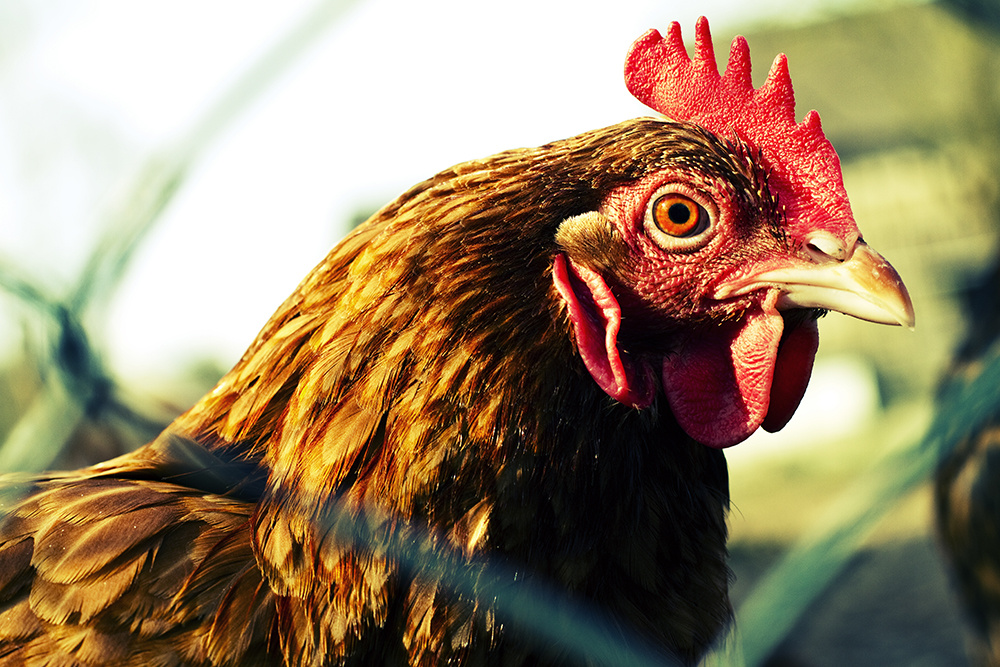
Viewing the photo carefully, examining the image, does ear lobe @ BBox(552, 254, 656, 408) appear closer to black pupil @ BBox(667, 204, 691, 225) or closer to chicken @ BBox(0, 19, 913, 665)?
chicken @ BBox(0, 19, 913, 665)

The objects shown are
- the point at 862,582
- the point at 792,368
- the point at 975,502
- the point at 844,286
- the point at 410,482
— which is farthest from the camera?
the point at 862,582

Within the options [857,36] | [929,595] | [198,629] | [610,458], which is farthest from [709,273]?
[857,36]

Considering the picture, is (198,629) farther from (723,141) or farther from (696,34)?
(696,34)

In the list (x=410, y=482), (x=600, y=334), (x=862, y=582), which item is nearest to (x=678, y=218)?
(x=600, y=334)

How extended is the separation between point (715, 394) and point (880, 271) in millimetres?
353

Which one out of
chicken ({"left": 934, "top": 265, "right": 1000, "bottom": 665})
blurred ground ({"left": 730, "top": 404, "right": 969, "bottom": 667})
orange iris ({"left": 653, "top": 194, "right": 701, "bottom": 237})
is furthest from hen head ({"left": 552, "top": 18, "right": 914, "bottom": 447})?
blurred ground ({"left": 730, "top": 404, "right": 969, "bottom": 667})

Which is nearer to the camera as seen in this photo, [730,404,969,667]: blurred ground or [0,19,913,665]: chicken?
[0,19,913,665]: chicken

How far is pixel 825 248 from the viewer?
1.40 meters

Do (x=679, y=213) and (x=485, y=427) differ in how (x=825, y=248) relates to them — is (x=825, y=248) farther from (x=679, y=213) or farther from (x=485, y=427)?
(x=485, y=427)

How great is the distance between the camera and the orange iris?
4.62 feet

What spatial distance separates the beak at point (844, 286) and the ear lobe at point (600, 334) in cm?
21

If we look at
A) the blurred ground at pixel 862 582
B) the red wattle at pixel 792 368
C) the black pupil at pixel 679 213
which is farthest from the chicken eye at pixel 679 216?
the blurred ground at pixel 862 582

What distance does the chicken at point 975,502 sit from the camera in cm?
304

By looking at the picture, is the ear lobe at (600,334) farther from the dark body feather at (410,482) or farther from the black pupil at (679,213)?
the black pupil at (679,213)
